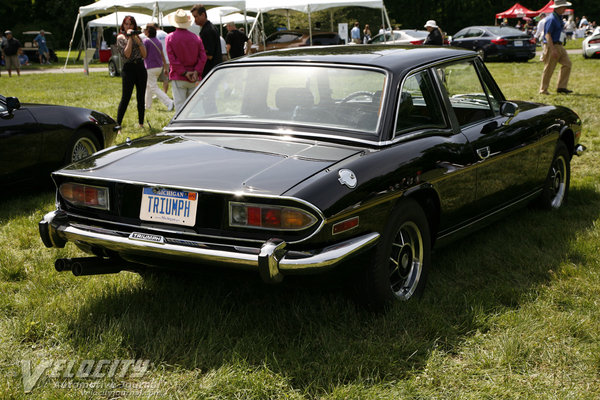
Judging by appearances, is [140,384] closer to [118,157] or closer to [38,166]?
[118,157]

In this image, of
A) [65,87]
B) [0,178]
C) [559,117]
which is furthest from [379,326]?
[65,87]

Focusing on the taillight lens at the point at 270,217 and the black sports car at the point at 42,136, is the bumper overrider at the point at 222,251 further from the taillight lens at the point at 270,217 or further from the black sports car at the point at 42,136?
the black sports car at the point at 42,136

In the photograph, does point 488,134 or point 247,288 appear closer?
point 247,288

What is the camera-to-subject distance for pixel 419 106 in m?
4.16

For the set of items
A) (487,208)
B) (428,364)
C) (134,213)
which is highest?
(134,213)

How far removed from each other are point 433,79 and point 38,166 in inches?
156

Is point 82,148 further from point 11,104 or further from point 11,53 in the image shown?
point 11,53

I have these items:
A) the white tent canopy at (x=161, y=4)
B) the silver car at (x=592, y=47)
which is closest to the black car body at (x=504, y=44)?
the silver car at (x=592, y=47)

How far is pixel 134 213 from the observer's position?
11.2 feet

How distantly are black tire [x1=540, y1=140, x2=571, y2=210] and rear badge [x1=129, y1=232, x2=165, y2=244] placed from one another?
3523 millimetres

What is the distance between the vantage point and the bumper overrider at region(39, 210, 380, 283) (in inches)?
119

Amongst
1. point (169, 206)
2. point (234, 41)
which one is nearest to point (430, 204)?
point (169, 206)

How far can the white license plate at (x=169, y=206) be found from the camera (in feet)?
10.7

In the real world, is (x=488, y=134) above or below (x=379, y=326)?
above
